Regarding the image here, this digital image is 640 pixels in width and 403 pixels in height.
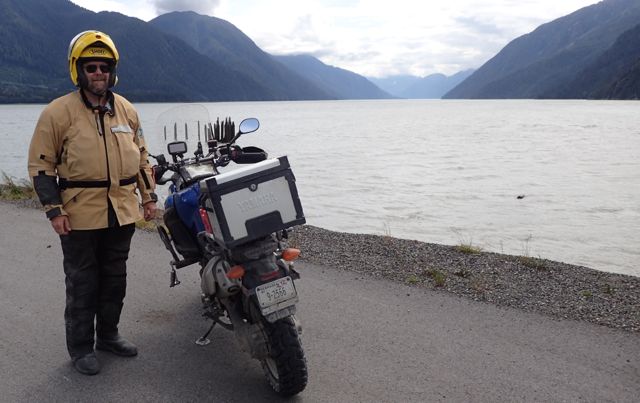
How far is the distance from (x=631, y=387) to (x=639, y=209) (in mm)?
14388

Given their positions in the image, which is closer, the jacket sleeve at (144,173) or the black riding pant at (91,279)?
the black riding pant at (91,279)

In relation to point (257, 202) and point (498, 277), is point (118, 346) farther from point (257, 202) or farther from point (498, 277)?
point (498, 277)

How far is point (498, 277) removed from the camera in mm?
6074

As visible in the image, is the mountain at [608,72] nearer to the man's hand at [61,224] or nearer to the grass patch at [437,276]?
the grass patch at [437,276]

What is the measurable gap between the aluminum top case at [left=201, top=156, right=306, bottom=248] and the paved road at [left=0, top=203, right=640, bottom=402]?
1143 mm

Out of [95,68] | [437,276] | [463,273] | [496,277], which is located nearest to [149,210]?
[95,68]

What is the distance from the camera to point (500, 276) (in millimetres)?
6105

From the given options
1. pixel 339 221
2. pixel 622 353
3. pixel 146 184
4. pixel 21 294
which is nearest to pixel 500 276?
pixel 622 353

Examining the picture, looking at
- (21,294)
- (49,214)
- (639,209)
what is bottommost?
(639,209)

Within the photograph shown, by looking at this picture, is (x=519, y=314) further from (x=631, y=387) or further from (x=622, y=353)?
(x=631, y=387)

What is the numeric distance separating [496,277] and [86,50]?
4.68 m

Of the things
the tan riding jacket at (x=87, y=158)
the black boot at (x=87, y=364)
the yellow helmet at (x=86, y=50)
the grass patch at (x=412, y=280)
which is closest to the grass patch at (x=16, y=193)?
the black boot at (x=87, y=364)

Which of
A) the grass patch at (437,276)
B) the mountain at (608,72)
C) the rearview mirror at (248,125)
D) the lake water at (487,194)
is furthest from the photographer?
the mountain at (608,72)

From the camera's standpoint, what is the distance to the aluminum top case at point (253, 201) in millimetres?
3320
